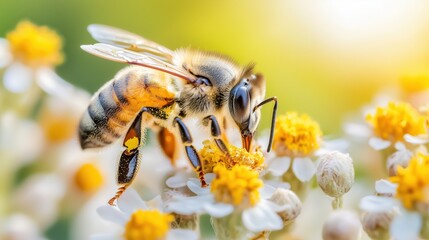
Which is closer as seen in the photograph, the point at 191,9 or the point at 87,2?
the point at 87,2

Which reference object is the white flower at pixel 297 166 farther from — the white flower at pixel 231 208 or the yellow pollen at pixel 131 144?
the yellow pollen at pixel 131 144

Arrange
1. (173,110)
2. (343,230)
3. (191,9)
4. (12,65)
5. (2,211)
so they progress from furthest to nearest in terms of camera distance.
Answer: (191,9)
(12,65)
(2,211)
(173,110)
(343,230)

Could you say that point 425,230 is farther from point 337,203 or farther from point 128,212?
point 128,212

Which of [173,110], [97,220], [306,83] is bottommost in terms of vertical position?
[97,220]

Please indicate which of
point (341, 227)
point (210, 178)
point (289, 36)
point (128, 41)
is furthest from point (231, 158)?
point (289, 36)

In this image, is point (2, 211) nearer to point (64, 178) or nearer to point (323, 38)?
point (64, 178)

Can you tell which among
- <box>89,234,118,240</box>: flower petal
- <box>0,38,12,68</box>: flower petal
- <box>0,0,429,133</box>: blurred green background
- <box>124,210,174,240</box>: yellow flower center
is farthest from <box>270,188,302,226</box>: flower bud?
<box>0,0,429,133</box>: blurred green background

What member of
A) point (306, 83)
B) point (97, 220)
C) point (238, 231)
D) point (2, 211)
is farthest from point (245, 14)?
point (238, 231)
